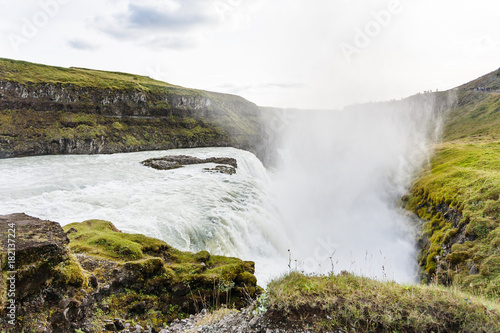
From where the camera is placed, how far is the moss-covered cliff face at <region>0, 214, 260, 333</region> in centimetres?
504

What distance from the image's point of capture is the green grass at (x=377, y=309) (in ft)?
15.3

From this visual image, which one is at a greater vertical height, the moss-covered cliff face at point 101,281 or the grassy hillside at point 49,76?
the grassy hillside at point 49,76

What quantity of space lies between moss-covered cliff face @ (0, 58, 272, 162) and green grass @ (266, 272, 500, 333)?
162 ft

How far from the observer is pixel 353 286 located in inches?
224

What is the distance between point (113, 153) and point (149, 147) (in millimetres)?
9368

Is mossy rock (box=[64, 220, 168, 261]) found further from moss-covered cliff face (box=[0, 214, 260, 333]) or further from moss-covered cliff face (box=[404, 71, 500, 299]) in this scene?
moss-covered cliff face (box=[404, 71, 500, 299])

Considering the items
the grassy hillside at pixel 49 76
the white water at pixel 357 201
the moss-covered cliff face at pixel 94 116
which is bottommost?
the white water at pixel 357 201

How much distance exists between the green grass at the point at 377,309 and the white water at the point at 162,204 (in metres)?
7.76

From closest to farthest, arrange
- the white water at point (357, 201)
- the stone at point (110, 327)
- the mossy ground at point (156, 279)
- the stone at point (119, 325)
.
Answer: the stone at point (110, 327), the stone at point (119, 325), the mossy ground at point (156, 279), the white water at point (357, 201)

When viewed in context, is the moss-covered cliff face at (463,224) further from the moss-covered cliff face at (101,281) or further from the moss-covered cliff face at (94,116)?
the moss-covered cliff face at (94,116)

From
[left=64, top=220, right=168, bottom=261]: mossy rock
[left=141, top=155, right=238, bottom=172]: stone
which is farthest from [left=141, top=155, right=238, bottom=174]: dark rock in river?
[left=64, top=220, right=168, bottom=261]: mossy rock

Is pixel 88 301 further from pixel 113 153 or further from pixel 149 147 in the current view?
pixel 149 147

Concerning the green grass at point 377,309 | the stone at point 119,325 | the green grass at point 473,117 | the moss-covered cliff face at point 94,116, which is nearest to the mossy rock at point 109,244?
the stone at point 119,325

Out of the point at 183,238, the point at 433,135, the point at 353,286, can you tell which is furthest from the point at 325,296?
the point at 433,135
